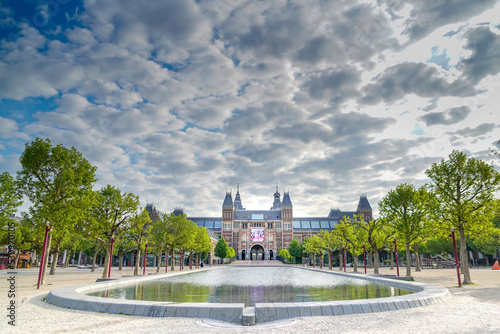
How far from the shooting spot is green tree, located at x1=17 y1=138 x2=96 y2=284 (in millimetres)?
19359

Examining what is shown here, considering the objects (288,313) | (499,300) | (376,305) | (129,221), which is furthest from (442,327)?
(129,221)

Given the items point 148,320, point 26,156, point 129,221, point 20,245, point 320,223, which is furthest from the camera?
point 320,223

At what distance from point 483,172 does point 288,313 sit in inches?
779

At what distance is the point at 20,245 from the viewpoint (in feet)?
155

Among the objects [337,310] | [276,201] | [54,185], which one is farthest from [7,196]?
[276,201]

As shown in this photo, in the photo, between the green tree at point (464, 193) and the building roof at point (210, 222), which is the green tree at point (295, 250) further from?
the green tree at point (464, 193)

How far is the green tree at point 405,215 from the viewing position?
28.7 metres

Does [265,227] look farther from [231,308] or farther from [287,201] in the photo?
[231,308]

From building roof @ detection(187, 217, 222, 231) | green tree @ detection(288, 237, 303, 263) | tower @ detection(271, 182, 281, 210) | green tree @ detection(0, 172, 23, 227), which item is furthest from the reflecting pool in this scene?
tower @ detection(271, 182, 281, 210)

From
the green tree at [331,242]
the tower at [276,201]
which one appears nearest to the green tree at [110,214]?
the green tree at [331,242]

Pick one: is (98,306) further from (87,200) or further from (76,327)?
(87,200)

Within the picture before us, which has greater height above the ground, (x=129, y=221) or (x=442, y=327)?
(x=129, y=221)

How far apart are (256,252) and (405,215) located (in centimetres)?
9999

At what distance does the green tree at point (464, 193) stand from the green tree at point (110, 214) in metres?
24.0
